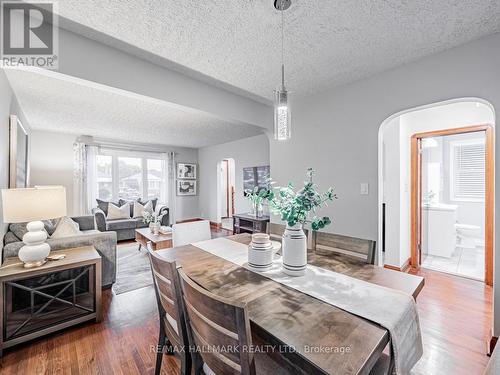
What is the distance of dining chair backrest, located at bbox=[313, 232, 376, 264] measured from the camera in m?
1.61

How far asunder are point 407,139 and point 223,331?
3784 mm

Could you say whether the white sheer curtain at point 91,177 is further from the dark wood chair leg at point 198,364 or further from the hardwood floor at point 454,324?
the hardwood floor at point 454,324

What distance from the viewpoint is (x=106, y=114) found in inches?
146

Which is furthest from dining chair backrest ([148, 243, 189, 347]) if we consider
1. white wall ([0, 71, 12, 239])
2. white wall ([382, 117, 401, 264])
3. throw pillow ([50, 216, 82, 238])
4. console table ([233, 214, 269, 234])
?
white wall ([382, 117, 401, 264])

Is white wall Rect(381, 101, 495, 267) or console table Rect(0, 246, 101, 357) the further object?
white wall Rect(381, 101, 495, 267)

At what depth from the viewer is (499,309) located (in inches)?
68.4

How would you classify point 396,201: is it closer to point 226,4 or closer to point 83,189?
point 226,4

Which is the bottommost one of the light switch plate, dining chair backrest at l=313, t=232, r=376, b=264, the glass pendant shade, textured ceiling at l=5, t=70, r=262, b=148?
dining chair backrest at l=313, t=232, r=376, b=264

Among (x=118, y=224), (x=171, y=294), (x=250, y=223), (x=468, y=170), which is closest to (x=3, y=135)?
(x=171, y=294)

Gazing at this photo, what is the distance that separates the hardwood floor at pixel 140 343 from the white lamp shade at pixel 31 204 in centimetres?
103

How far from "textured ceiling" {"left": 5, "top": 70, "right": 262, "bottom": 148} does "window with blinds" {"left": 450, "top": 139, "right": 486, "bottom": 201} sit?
4302 mm

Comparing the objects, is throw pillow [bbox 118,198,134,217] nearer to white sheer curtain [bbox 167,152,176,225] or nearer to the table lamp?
white sheer curtain [bbox 167,152,176,225]

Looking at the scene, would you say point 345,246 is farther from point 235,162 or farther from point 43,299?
point 235,162

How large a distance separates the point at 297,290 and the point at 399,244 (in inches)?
107
